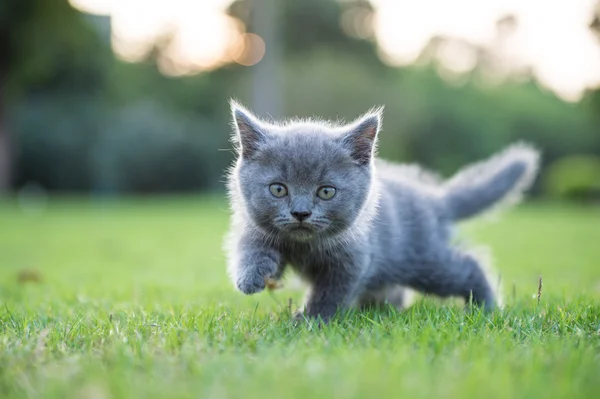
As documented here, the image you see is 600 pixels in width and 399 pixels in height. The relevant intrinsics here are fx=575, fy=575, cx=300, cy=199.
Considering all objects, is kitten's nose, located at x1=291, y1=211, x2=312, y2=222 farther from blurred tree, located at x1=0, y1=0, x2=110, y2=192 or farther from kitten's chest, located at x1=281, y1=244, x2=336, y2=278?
blurred tree, located at x1=0, y1=0, x2=110, y2=192

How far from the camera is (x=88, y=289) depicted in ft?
12.6

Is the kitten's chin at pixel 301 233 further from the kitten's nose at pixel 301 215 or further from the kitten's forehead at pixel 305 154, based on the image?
the kitten's forehead at pixel 305 154

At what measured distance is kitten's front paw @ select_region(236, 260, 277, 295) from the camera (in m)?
2.36

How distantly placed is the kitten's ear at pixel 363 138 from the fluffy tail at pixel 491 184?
1.03 meters

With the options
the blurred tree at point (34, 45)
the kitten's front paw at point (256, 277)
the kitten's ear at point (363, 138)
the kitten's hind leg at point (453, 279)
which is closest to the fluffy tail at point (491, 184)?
the kitten's hind leg at point (453, 279)

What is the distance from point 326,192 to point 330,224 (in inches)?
5.6

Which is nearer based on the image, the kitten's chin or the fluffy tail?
the kitten's chin

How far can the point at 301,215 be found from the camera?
2367 millimetres

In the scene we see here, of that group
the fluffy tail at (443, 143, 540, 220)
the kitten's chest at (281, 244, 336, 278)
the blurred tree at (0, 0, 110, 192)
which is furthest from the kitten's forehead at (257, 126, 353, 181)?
the blurred tree at (0, 0, 110, 192)

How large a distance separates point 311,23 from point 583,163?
13356 mm

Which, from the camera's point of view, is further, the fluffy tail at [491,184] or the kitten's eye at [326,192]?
the fluffy tail at [491,184]

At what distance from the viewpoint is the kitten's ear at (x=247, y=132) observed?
2.63 metres

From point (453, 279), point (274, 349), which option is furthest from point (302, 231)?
point (453, 279)

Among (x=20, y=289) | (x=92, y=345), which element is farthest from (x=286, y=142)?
(x=20, y=289)
